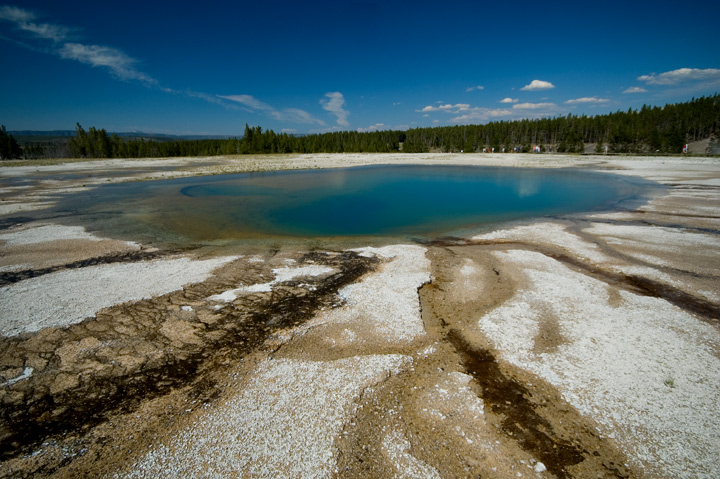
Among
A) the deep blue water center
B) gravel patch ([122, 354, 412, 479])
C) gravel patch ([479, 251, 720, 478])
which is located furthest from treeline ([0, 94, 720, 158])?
gravel patch ([122, 354, 412, 479])

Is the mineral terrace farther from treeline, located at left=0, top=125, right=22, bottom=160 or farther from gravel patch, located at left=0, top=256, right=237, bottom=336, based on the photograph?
treeline, located at left=0, top=125, right=22, bottom=160

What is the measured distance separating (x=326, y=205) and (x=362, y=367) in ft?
62.5

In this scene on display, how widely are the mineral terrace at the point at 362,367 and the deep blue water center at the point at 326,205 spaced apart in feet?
18.7

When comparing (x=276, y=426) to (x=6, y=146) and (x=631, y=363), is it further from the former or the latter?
(x=6, y=146)

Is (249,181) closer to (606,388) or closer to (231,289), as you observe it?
(231,289)

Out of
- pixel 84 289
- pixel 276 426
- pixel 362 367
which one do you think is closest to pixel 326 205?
pixel 84 289

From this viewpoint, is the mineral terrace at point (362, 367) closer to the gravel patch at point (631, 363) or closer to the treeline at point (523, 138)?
the gravel patch at point (631, 363)

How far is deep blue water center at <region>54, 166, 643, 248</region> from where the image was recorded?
16.7 metres

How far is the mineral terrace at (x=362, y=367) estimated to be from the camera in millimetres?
4258

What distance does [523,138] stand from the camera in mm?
121250

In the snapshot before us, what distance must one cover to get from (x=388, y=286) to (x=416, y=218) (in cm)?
1118

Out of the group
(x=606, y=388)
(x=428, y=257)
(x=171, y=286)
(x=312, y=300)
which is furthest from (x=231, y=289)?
(x=606, y=388)

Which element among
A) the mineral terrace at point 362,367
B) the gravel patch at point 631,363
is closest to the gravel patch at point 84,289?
the mineral terrace at point 362,367

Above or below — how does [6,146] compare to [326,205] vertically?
above
